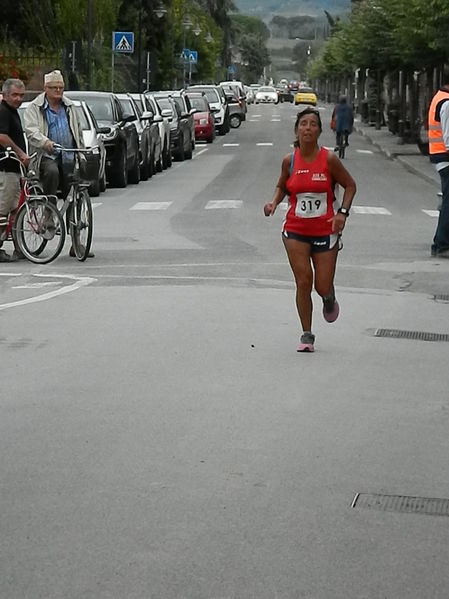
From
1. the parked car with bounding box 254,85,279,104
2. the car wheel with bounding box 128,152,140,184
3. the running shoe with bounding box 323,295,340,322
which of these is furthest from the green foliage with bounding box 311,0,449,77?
the parked car with bounding box 254,85,279,104

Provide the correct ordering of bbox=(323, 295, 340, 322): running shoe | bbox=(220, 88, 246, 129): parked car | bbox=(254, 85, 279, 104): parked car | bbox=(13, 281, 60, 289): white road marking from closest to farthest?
bbox=(323, 295, 340, 322): running shoe, bbox=(13, 281, 60, 289): white road marking, bbox=(220, 88, 246, 129): parked car, bbox=(254, 85, 279, 104): parked car

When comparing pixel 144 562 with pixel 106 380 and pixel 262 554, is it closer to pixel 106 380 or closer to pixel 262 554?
pixel 262 554

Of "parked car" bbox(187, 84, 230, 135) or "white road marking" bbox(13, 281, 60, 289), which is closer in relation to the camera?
"white road marking" bbox(13, 281, 60, 289)

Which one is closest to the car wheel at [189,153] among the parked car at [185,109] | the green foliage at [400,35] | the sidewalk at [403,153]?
the parked car at [185,109]

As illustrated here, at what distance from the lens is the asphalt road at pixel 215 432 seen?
5.70 m

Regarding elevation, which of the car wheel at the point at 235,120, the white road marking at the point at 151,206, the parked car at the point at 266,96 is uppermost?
the white road marking at the point at 151,206

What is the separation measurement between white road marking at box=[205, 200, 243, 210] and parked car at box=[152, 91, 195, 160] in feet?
52.2

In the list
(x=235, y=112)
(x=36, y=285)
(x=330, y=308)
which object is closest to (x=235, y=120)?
(x=235, y=112)

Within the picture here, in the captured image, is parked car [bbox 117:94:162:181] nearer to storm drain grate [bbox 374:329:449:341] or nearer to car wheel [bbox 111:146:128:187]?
car wheel [bbox 111:146:128:187]

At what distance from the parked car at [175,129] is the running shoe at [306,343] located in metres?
31.5

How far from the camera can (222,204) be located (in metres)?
26.6

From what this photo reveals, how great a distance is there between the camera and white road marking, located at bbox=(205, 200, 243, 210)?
26172 mm

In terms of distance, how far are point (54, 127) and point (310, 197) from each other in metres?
6.65

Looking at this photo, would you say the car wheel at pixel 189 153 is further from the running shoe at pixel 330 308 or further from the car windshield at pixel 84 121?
the running shoe at pixel 330 308
